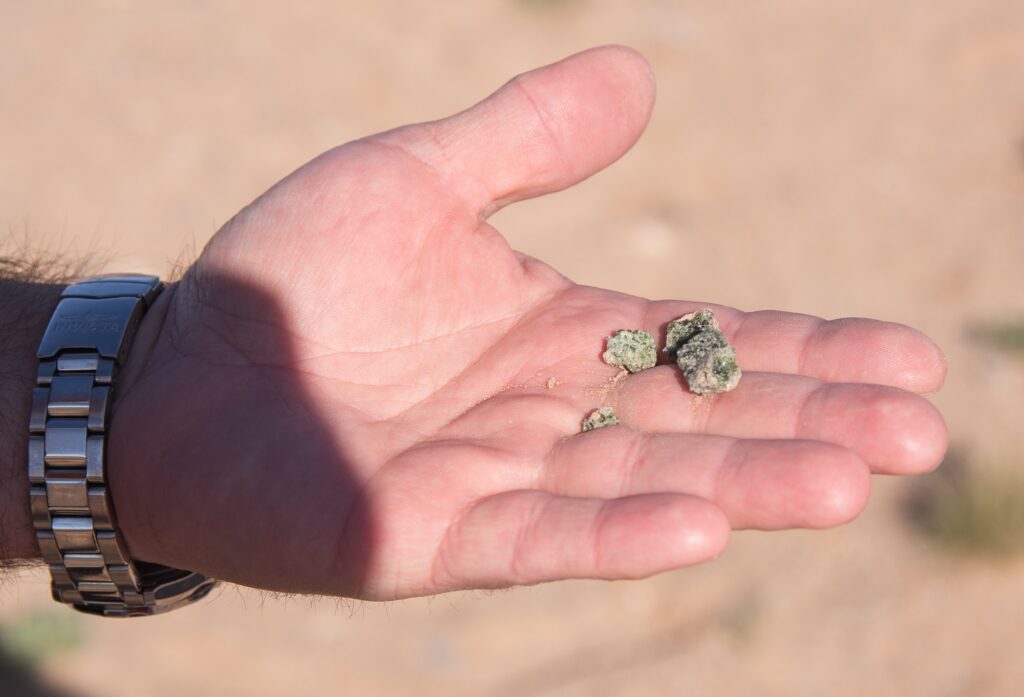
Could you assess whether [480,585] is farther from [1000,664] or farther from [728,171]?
[728,171]

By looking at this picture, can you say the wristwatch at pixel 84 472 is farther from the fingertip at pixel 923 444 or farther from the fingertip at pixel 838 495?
the fingertip at pixel 923 444

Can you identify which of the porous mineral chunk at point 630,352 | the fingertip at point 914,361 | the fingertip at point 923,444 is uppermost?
the fingertip at point 914,361

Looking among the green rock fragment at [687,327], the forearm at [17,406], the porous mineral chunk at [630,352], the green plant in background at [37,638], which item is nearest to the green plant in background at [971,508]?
the green rock fragment at [687,327]

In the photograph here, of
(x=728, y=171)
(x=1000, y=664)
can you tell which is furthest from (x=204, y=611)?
(x=728, y=171)

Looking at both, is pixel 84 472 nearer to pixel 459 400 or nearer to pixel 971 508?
pixel 459 400

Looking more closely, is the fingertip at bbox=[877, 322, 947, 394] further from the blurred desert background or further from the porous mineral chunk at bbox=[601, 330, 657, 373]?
the blurred desert background

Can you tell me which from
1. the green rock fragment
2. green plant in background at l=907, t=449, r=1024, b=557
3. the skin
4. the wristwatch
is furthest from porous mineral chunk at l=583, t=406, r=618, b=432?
green plant in background at l=907, t=449, r=1024, b=557
